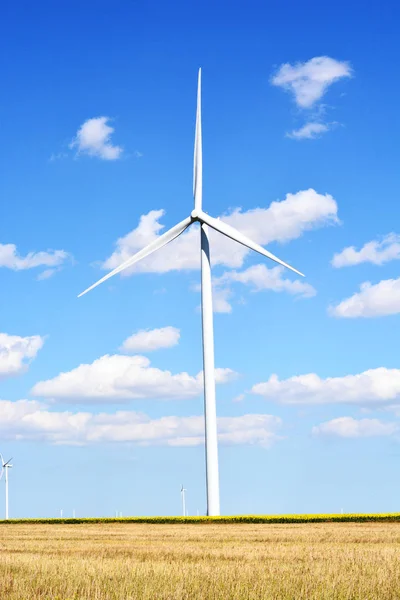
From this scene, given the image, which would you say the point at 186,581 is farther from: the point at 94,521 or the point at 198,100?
the point at 198,100

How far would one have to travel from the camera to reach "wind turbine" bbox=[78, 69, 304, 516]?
79.6 meters

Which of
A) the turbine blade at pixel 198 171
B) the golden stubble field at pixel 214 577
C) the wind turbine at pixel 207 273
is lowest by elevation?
the golden stubble field at pixel 214 577

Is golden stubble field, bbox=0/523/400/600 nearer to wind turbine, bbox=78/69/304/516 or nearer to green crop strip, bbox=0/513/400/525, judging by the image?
green crop strip, bbox=0/513/400/525

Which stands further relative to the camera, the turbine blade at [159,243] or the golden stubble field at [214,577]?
the turbine blade at [159,243]

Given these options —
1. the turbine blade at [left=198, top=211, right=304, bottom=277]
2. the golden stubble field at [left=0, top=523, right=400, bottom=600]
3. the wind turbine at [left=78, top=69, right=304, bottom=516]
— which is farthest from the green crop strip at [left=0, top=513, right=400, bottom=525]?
the golden stubble field at [left=0, top=523, right=400, bottom=600]

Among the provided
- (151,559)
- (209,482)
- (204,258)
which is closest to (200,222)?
(204,258)

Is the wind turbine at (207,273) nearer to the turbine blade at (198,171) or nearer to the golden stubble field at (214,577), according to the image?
the turbine blade at (198,171)

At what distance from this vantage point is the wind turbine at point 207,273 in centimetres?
7962

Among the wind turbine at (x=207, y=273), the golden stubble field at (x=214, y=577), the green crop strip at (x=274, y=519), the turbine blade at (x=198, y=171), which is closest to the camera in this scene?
the golden stubble field at (x=214, y=577)

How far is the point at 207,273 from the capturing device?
83438 millimetres

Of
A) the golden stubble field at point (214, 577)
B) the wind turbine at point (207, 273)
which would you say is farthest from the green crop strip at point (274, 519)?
the golden stubble field at point (214, 577)

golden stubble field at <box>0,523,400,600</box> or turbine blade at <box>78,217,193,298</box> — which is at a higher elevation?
turbine blade at <box>78,217,193,298</box>

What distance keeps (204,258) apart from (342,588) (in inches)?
2678

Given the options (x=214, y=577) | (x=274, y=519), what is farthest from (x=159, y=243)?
(x=214, y=577)
